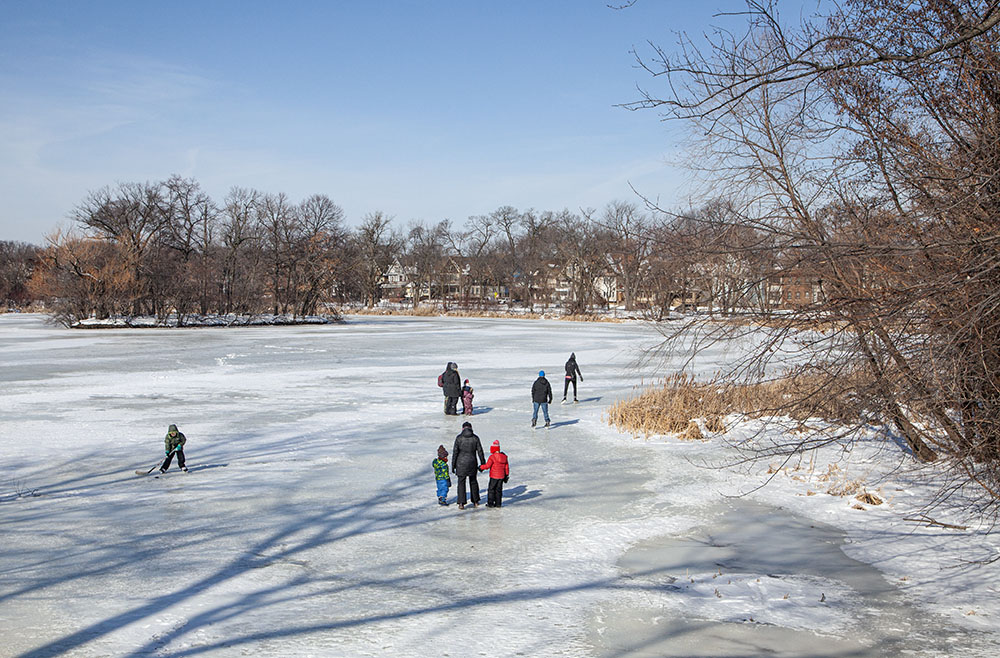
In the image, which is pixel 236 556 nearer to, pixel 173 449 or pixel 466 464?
pixel 466 464

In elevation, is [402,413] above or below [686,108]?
below

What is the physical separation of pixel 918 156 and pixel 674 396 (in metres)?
10.5

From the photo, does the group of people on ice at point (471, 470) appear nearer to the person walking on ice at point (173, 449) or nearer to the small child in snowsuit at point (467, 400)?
the person walking on ice at point (173, 449)

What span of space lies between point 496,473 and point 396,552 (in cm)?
199

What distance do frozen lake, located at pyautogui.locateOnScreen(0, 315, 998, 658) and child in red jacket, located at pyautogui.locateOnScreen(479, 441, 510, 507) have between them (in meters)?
0.23

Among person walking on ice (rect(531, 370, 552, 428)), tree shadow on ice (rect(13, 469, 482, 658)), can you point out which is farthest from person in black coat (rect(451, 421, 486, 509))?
person walking on ice (rect(531, 370, 552, 428))

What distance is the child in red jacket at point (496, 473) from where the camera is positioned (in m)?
9.72

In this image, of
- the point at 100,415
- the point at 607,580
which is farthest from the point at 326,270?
the point at 607,580

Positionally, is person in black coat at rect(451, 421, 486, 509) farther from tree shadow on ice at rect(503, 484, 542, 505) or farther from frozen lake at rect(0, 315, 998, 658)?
tree shadow on ice at rect(503, 484, 542, 505)

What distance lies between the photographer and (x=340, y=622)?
6355 mm

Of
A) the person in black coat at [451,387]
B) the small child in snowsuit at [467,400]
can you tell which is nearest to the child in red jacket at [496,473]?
the person in black coat at [451,387]

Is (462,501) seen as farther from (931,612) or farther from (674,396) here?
(674,396)

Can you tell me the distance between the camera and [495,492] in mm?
9891

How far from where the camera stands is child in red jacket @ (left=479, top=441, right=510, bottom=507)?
9.72 meters
